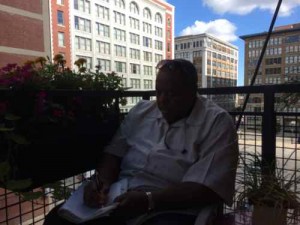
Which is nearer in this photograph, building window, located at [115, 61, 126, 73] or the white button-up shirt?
the white button-up shirt

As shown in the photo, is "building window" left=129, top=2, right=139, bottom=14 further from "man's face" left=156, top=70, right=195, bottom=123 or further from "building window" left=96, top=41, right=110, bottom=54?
"man's face" left=156, top=70, right=195, bottom=123

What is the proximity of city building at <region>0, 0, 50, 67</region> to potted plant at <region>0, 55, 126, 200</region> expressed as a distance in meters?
12.8

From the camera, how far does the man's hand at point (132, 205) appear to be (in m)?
0.98

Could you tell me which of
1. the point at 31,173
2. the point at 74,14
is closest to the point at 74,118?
the point at 31,173

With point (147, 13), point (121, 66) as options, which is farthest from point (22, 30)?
point (147, 13)

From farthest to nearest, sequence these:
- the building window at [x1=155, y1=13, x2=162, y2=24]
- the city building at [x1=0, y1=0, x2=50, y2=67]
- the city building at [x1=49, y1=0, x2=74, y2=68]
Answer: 1. the building window at [x1=155, y1=13, x2=162, y2=24]
2. the city building at [x1=49, y1=0, x2=74, y2=68]
3. the city building at [x1=0, y1=0, x2=50, y2=67]

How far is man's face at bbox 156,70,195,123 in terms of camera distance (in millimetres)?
1117

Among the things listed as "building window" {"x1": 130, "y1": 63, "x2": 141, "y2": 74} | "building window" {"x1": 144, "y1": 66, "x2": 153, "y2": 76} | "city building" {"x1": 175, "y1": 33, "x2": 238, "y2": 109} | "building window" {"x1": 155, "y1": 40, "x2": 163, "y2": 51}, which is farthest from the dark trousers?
"city building" {"x1": 175, "y1": 33, "x2": 238, "y2": 109}

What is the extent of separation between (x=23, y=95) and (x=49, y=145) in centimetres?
21

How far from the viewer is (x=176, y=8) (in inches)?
2018

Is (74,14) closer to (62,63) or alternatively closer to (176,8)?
(176,8)

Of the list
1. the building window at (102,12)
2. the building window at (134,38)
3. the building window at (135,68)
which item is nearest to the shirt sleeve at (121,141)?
the building window at (102,12)

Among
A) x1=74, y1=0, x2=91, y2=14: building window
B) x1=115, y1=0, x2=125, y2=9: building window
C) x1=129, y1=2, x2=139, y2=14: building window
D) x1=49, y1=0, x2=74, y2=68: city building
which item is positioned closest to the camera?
x1=49, y1=0, x2=74, y2=68: city building

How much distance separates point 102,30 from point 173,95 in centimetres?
4104
